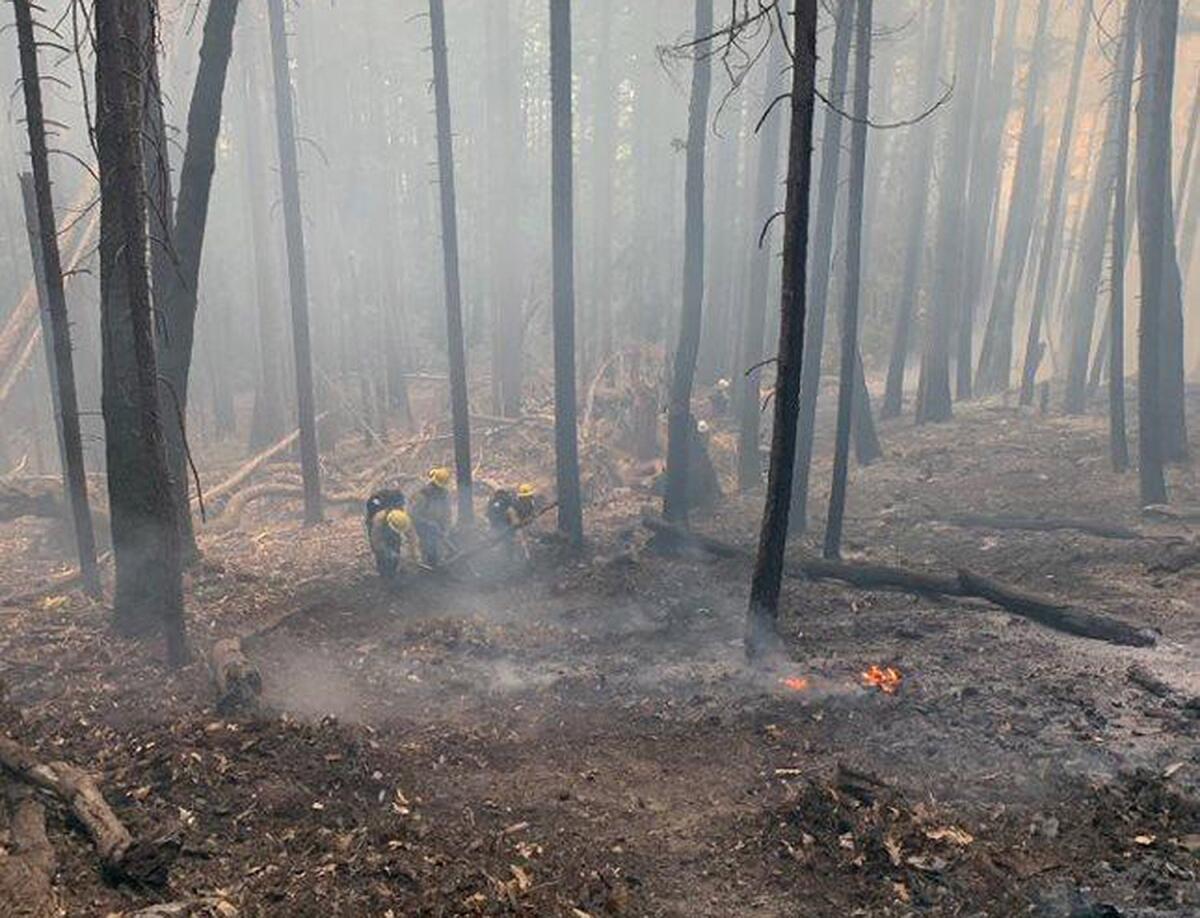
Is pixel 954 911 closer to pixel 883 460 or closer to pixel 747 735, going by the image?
pixel 747 735

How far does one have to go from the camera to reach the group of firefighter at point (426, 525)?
12836 mm

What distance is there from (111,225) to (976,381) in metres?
24.4

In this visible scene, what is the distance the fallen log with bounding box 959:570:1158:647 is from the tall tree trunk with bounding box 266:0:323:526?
12125 millimetres

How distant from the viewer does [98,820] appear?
5.43 m

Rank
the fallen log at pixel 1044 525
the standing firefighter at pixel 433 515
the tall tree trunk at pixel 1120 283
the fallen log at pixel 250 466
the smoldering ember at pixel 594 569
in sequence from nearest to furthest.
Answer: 1. the smoldering ember at pixel 594 569
2. the standing firefighter at pixel 433 515
3. the fallen log at pixel 1044 525
4. the tall tree trunk at pixel 1120 283
5. the fallen log at pixel 250 466

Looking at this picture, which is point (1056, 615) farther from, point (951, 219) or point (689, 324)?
point (951, 219)

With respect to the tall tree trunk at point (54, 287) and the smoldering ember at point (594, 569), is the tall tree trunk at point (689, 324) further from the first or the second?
the tall tree trunk at point (54, 287)

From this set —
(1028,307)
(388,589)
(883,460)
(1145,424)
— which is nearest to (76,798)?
(388,589)

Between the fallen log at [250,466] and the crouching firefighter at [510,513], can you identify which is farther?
the fallen log at [250,466]

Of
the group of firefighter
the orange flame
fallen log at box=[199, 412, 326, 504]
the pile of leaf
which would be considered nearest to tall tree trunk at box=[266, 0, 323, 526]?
fallen log at box=[199, 412, 326, 504]

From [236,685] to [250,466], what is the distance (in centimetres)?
1290

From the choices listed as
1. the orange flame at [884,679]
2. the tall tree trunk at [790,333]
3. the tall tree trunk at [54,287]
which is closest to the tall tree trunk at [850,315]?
the tall tree trunk at [790,333]

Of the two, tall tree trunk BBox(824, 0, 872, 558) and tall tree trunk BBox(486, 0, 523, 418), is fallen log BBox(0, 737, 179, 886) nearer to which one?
tall tree trunk BBox(824, 0, 872, 558)

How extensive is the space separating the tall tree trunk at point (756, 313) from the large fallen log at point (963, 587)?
4043mm
